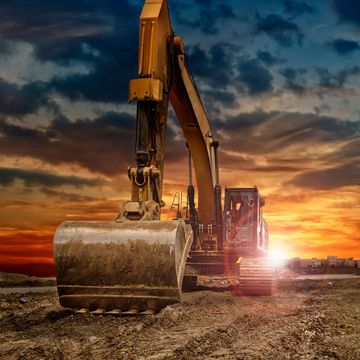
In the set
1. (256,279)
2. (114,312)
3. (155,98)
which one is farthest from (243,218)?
(114,312)

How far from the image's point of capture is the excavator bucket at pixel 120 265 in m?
8.34

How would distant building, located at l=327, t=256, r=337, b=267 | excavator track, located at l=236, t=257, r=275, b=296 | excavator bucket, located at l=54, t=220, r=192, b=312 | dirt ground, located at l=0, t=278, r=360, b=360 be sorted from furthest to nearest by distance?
distant building, located at l=327, t=256, r=337, b=267, excavator track, located at l=236, t=257, r=275, b=296, excavator bucket, located at l=54, t=220, r=192, b=312, dirt ground, located at l=0, t=278, r=360, b=360

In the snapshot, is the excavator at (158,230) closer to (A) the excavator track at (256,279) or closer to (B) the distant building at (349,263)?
(A) the excavator track at (256,279)

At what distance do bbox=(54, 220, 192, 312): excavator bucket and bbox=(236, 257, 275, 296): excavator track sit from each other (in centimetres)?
389

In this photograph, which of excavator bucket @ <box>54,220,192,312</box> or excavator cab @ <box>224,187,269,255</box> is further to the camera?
excavator cab @ <box>224,187,269,255</box>

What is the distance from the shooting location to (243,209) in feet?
46.2

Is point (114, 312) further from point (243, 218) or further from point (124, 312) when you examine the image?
point (243, 218)

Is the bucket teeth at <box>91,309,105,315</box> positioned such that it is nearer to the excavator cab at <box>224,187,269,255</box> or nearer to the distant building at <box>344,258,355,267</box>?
the excavator cab at <box>224,187,269,255</box>

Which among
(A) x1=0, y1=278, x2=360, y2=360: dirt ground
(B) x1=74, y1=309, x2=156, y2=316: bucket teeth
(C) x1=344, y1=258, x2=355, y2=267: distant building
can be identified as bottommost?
(A) x1=0, y1=278, x2=360, y2=360: dirt ground

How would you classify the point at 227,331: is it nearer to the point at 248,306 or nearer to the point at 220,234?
the point at 248,306

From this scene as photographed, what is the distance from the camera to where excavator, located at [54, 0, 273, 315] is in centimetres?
841

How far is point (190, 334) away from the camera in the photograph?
6.98 metres

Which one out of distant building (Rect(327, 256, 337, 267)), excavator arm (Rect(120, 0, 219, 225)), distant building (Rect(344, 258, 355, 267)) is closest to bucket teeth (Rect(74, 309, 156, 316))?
excavator arm (Rect(120, 0, 219, 225))

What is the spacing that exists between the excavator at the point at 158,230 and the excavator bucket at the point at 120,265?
15mm
